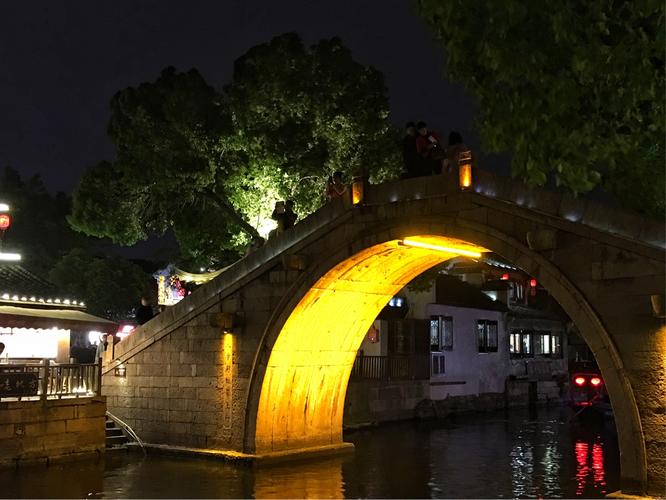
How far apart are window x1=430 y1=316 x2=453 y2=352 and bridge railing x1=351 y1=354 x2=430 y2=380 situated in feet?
5.17

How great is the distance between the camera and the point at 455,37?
10.4 metres

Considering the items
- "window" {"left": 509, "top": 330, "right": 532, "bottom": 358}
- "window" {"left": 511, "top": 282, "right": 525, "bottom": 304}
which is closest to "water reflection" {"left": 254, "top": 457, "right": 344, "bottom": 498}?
"window" {"left": 509, "top": 330, "right": 532, "bottom": 358}

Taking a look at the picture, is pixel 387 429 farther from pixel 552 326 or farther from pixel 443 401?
pixel 552 326

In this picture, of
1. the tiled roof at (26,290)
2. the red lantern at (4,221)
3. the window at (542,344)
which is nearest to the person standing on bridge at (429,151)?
the tiled roof at (26,290)

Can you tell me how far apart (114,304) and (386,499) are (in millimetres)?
26354

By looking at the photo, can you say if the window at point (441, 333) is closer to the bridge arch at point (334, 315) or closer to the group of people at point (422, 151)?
the bridge arch at point (334, 315)

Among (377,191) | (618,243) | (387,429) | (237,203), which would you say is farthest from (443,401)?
(618,243)

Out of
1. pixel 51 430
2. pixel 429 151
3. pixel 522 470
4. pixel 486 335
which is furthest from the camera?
pixel 486 335

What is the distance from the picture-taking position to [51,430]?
61.0ft

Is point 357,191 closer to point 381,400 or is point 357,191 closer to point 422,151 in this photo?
point 422,151

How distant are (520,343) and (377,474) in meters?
25.5

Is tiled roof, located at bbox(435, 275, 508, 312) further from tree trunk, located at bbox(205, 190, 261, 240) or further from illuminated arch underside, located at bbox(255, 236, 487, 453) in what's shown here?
illuminated arch underside, located at bbox(255, 236, 487, 453)

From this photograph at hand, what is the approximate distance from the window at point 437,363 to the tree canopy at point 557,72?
23.2m

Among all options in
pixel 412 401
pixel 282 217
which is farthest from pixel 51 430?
pixel 412 401
